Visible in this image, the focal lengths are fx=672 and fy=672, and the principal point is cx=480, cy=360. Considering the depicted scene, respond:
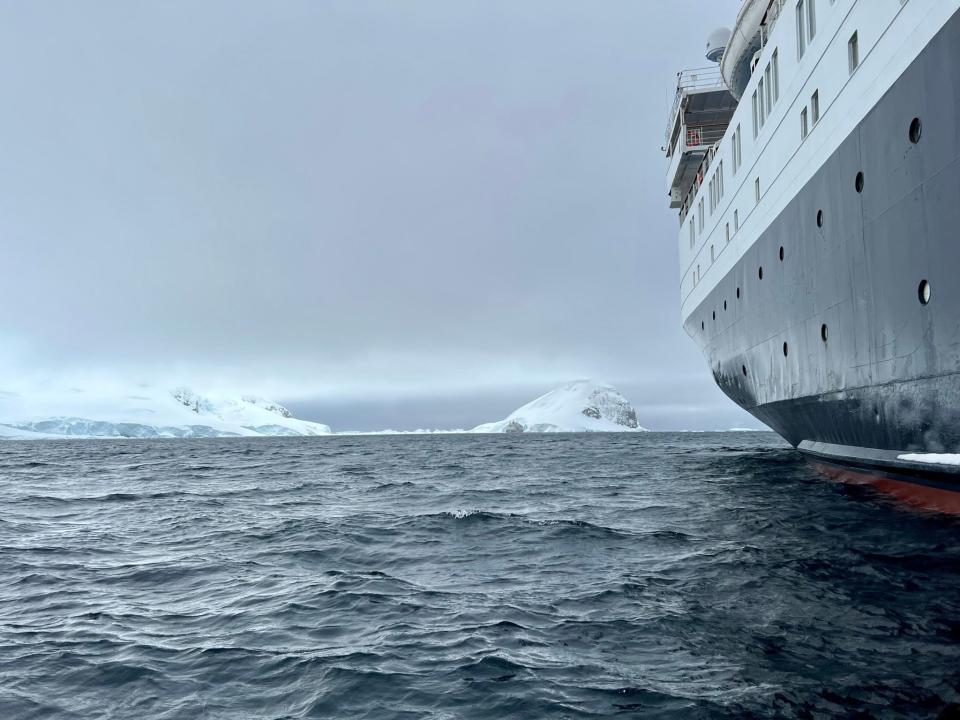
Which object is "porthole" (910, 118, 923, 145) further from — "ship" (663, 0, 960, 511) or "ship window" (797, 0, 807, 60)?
"ship window" (797, 0, 807, 60)

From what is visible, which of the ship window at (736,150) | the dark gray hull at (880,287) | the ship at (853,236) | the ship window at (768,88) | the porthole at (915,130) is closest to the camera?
the dark gray hull at (880,287)

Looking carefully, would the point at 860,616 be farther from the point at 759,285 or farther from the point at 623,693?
the point at 759,285

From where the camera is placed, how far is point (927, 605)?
21.7ft

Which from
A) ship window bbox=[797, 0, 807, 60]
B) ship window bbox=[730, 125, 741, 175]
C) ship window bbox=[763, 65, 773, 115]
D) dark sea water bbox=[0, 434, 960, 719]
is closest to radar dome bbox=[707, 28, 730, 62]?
ship window bbox=[730, 125, 741, 175]

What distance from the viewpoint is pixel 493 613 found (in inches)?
272

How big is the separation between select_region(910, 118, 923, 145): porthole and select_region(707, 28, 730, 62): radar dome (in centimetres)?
2399

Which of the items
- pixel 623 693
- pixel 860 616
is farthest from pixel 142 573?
pixel 860 616

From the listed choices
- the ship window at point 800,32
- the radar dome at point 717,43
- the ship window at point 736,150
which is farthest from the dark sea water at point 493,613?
→ the radar dome at point 717,43

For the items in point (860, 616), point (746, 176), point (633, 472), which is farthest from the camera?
point (633, 472)

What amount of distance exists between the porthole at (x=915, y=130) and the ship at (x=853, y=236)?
1.3 inches

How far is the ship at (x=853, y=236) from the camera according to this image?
32.0 ft

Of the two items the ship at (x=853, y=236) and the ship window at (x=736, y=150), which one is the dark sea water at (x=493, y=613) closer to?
the ship at (x=853, y=236)

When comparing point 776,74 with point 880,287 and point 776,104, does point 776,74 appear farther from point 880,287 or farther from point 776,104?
point 880,287

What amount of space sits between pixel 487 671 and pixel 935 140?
9.55 meters
